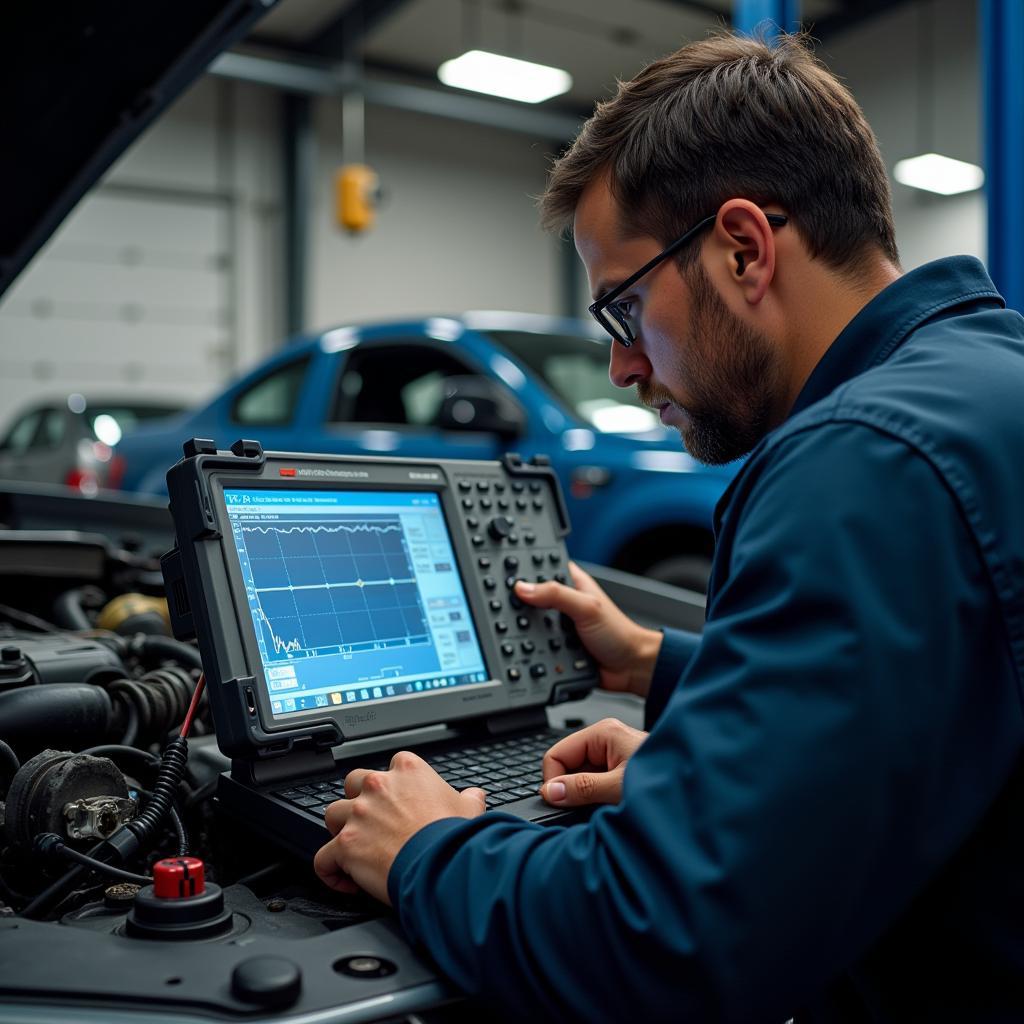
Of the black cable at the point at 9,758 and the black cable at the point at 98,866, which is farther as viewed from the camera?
the black cable at the point at 9,758

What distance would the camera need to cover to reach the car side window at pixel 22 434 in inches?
320

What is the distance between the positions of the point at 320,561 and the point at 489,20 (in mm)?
9393

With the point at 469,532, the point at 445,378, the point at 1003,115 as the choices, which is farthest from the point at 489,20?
the point at 469,532

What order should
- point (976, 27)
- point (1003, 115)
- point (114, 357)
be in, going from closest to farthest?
1. point (1003, 115)
2. point (976, 27)
3. point (114, 357)

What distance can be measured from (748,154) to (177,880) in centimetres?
75

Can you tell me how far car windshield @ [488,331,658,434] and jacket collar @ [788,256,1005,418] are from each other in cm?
281

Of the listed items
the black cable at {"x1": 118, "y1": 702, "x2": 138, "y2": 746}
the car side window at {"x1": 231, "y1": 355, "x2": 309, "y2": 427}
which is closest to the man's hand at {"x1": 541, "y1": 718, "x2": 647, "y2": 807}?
the black cable at {"x1": 118, "y1": 702, "x2": 138, "y2": 746}

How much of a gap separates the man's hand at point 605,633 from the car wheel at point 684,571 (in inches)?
79.4

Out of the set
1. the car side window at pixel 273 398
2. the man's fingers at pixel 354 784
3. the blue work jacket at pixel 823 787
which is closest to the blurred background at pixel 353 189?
the car side window at pixel 273 398

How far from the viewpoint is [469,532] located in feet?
4.25

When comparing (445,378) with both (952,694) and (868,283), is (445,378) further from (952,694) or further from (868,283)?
(952,694)

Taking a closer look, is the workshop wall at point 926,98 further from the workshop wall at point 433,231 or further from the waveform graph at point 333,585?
the waveform graph at point 333,585

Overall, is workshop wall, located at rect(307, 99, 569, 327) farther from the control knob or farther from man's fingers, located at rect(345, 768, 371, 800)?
man's fingers, located at rect(345, 768, 371, 800)

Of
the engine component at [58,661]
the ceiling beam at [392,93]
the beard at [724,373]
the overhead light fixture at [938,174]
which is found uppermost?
the ceiling beam at [392,93]
